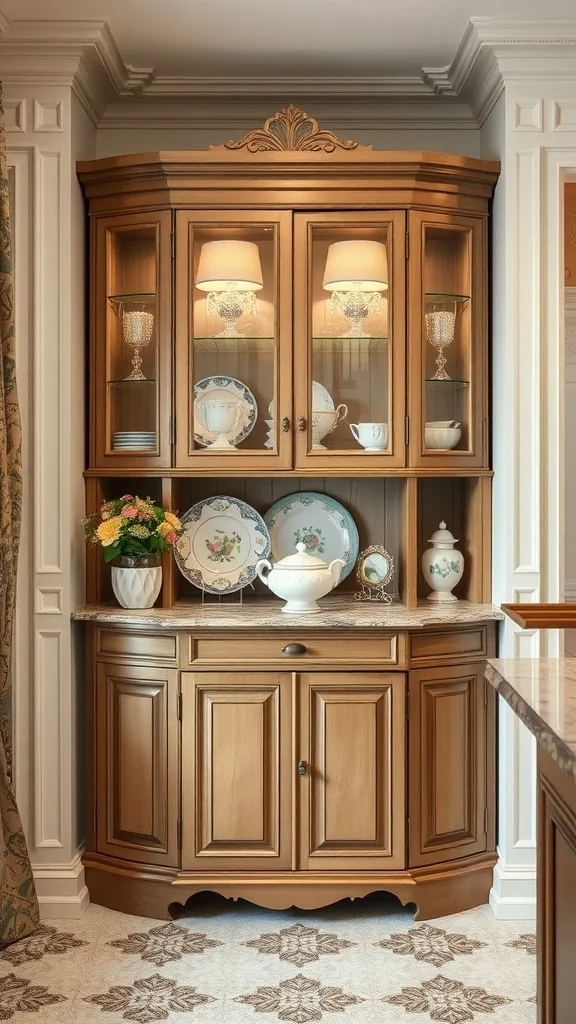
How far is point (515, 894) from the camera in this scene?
10.3 feet

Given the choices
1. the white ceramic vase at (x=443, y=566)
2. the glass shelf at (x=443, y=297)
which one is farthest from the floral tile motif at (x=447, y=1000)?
the glass shelf at (x=443, y=297)

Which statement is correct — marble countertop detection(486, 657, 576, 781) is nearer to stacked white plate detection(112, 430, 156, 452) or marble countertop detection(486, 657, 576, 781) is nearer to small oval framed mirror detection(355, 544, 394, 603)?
small oval framed mirror detection(355, 544, 394, 603)

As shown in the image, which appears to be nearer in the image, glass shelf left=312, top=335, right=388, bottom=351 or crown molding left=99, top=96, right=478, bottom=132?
glass shelf left=312, top=335, right=388, bottom=351

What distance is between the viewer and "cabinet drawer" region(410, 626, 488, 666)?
3.12 metres

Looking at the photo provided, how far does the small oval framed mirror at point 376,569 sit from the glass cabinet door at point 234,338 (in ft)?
1.53

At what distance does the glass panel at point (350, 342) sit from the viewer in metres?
3.25

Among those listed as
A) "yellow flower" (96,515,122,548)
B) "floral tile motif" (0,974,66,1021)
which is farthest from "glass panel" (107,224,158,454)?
"floral tile motif" (0,974,66,1021)

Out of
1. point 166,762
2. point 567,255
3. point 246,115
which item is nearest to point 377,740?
point 166,762

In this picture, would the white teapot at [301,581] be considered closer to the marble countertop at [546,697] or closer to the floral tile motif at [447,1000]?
the floral tile motif at [447,1000]

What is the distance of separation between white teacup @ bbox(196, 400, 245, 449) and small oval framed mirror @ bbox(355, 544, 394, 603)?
618mm

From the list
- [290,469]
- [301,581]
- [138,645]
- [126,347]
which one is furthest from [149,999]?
[126,347]

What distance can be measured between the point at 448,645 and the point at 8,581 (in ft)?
4.60

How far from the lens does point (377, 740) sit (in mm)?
3111

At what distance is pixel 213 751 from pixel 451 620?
34.0 inches
